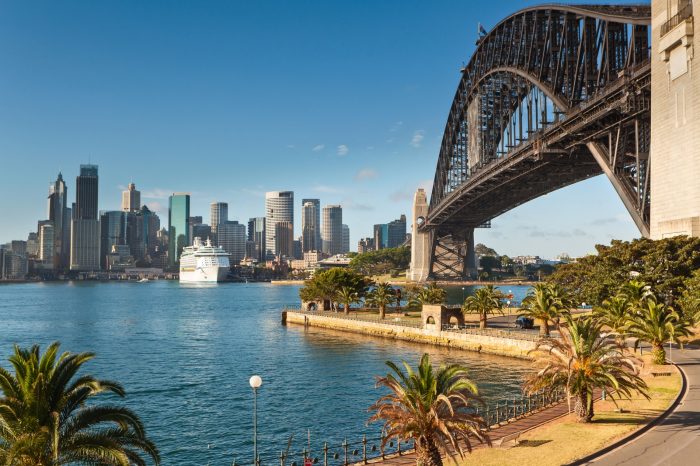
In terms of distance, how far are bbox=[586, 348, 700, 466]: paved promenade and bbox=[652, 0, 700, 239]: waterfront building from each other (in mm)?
25899

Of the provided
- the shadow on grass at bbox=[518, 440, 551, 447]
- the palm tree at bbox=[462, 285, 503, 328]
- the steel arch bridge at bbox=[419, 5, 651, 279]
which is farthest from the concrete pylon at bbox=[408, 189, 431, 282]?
the shadow on grass at bbox=[518, 440, 551, 447]

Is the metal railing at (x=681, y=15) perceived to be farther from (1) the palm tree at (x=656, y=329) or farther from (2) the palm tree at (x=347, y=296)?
(2) the palm tree at (x=347, y=296)

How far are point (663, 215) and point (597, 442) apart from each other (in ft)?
116

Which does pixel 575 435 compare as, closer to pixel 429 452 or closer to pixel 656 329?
pixel 429 452

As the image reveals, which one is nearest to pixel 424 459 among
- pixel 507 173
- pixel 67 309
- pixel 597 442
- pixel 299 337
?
pixel 597 442

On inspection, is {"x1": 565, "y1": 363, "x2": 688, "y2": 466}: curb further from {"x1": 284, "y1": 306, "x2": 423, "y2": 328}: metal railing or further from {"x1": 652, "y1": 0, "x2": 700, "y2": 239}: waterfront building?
{"x1": 284, "y1": 306, "x2": 423, "y2": 328}: metal railing

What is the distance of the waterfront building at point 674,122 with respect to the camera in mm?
48875

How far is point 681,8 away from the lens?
168 ft

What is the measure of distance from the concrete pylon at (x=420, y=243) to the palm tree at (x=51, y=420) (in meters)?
163

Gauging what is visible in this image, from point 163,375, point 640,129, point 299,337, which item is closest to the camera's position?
point 163,375

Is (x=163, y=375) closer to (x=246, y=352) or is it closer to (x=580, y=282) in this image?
(x=246, y=352)

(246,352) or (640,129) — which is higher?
(640,129)

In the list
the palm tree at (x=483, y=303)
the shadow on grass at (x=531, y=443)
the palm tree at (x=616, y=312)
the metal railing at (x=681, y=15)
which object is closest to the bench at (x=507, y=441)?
the shadow on grass at (x=531, y=443)

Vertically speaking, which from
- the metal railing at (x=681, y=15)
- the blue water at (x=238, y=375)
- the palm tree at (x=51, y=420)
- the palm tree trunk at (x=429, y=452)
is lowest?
the blue water at (x=238, y=375)
